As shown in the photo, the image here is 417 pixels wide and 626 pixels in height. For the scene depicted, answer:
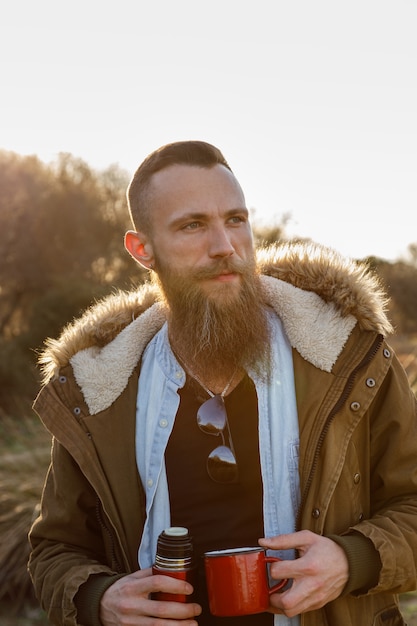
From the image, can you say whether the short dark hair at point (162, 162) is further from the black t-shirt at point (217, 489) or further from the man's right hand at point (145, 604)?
the man's right hand at point (145, 604)

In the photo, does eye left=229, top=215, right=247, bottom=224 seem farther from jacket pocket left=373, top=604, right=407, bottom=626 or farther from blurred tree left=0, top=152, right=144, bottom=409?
A: blurred tree left=0, top=152, right=144, bottom=409

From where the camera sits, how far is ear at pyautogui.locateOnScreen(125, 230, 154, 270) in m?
3.05

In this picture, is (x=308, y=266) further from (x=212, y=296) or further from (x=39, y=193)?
(x=39, y=193)

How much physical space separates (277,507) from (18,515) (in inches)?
Answer: 162

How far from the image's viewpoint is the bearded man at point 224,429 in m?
2.27

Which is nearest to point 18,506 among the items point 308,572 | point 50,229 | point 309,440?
point 309,440

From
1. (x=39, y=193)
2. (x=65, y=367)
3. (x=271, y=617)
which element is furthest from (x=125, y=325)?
(x=39, y=193)

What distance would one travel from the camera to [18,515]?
592 cm

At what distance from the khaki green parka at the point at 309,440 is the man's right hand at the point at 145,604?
125 millimetres

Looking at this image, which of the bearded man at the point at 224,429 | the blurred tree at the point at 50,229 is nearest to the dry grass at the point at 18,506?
the bearded man at the point at 224,429

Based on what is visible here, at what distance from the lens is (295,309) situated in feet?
8.82

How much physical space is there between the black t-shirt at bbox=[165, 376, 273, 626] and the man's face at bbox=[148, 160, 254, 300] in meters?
0.45

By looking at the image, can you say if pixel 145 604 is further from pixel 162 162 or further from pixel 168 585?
pixel 162 162

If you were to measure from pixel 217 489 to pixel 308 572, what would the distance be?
0.53 meters
